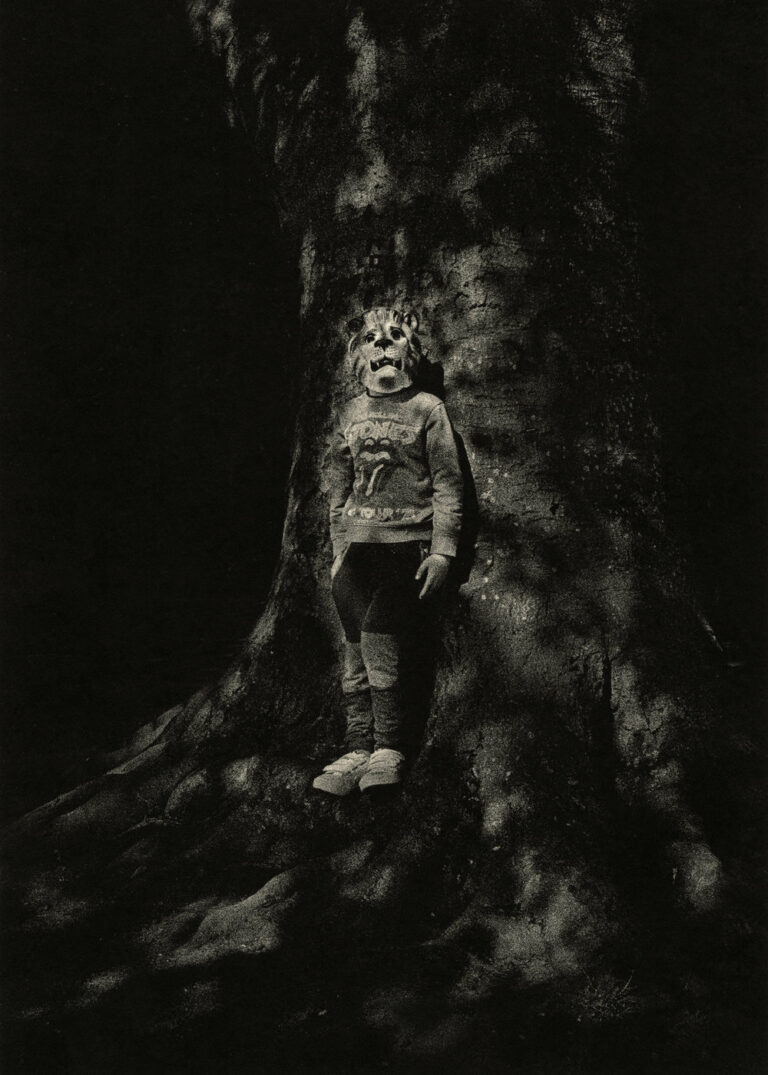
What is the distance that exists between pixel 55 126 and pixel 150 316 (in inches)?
57.6

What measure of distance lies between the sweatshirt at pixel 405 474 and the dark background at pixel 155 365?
2.18 m

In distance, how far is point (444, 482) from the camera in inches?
146

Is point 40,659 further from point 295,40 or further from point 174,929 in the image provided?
point 295,40

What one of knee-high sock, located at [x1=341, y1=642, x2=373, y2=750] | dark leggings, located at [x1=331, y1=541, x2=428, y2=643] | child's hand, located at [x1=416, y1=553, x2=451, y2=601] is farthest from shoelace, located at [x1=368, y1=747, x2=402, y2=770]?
child's hand, located at [x1=416, y1=553, x2=451, y2=601]

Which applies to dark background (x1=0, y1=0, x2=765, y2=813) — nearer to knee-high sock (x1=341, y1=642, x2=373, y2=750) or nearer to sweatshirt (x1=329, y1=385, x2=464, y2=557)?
sweatshirt (x1=329, y1=385, x2=464, y2=557)

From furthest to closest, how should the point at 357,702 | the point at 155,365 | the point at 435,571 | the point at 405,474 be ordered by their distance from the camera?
1. the point at 155,365
2. the point at 357,702
3. the point at 405,474
4. the point at 435,571

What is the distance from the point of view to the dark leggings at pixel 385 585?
3.77m

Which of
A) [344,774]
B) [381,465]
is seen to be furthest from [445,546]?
[344,774]

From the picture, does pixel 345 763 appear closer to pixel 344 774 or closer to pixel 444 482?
pixel 344 774

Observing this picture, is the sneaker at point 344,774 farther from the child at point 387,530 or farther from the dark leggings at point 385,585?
the dark leggings at point 385,585

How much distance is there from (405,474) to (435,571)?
381 millimetres

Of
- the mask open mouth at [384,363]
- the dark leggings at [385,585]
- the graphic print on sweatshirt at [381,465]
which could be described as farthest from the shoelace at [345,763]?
the mask open mouth at [384,363]

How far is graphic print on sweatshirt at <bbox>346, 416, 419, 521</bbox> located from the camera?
3766mm

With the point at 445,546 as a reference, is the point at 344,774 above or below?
below
